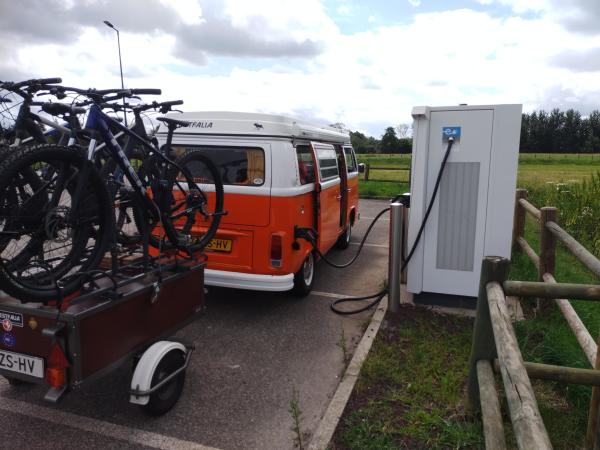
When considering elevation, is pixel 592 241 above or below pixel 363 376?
above

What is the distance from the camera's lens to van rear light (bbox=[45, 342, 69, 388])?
2.80 metres

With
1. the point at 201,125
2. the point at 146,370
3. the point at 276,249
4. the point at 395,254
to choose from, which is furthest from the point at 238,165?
the point at 146,370

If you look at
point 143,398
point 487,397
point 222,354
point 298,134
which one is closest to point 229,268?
point 222,354

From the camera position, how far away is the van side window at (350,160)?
8938mm

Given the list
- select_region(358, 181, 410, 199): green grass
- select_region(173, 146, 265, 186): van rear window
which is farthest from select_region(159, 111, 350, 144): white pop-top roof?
select_region(358, 181, 410, 199): green grass

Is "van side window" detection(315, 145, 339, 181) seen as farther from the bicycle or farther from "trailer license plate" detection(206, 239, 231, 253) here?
the bicycle

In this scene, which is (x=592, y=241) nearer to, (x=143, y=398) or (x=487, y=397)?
(x=487, y=397)

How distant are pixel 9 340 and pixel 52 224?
2.65 ft

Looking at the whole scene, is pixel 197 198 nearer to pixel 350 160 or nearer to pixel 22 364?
pixel 22 364

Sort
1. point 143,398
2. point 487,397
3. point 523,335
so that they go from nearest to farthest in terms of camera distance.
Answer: point 487,397
point 143,398
point 523,335

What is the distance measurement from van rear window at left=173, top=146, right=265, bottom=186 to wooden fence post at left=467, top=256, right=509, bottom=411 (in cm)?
290

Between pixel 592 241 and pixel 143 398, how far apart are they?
23.9 feet

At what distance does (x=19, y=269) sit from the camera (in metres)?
2.97

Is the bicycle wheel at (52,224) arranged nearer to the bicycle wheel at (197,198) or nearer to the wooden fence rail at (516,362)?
the bicycle wheel at (197,198)
